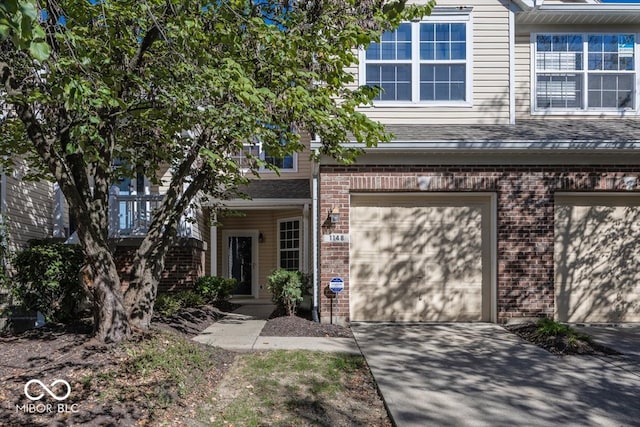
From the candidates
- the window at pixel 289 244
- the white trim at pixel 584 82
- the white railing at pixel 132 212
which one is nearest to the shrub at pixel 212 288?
the white railing at pixel 132 212

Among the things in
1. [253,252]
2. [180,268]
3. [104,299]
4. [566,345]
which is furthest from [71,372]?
[253,252]

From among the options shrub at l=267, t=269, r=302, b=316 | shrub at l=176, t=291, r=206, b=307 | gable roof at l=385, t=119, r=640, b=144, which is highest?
gable roof at l=385, t=119, r=640, b=144

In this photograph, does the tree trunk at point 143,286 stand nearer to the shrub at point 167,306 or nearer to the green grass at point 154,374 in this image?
the green grass at point 154,374

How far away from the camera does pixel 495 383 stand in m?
5.73

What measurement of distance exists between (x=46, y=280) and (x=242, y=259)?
329 inches

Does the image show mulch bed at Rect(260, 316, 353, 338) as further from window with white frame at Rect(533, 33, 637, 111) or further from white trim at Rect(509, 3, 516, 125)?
window with white frame at Rect(533, 33, 637, 111)

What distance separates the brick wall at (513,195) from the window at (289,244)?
561 centimetres

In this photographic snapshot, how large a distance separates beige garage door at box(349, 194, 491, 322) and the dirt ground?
341cm

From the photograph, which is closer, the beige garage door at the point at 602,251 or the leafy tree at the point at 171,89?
the leafy tree at the point at 171,89

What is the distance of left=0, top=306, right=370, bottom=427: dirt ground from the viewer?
173 inches

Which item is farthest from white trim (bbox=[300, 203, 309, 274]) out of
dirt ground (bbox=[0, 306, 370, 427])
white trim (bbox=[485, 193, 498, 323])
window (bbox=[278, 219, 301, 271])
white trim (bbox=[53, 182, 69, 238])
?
dirt ground (bbox=[0, 306, 370, 427])

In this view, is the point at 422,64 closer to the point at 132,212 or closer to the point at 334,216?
the point at 334,216

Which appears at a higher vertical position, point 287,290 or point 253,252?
point 253,252

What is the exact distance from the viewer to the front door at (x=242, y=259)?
15.7 metres
